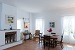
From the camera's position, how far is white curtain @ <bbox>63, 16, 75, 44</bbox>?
7.29m

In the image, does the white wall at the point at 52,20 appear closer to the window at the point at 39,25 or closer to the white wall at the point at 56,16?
the white wall at the point at 56,16

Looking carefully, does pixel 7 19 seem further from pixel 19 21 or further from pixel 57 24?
pixel 57 24

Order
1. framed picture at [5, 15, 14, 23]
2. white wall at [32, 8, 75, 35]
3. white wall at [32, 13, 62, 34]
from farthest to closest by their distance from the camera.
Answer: white wall at [32, 13, 62, 34]
white wall at [32, 8, 75, 35]
framed picture at [5, 15, 14, 23]

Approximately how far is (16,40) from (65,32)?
3.91 meters

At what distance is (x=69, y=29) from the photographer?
7.45 meters

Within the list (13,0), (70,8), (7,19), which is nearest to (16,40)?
(7,19)

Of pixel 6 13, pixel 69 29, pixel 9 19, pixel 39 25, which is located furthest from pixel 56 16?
pixel 6 13

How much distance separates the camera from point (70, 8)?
738cm

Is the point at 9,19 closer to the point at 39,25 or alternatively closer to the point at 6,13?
the point at 6,13

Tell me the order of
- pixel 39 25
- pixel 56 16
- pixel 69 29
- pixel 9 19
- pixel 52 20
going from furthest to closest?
1. pixel 39 25
2. pixel 52 20
3. pixel 56 16
4. pixel 69 29
5. pixel 9 19

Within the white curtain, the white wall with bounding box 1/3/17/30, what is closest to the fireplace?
the white wall with bounding box 1/3/17/30

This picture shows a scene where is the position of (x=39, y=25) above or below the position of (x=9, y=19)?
below

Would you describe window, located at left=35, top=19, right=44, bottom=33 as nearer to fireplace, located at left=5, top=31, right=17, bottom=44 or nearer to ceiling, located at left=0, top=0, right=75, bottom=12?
ceiling, located at left=0, top=0, right=75, bottom=12

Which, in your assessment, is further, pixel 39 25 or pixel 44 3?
pixel 39 25
